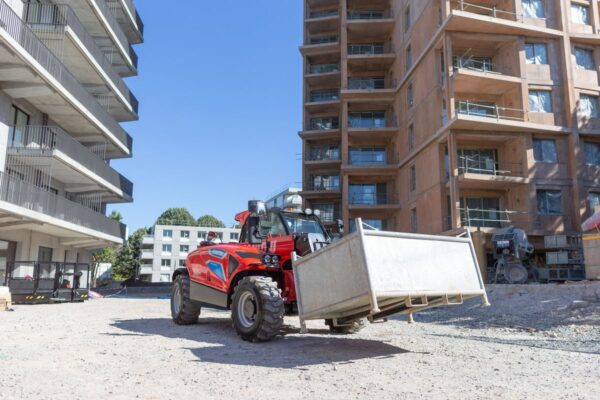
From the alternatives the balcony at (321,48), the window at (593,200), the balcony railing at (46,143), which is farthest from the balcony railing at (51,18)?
the window at (593,200)

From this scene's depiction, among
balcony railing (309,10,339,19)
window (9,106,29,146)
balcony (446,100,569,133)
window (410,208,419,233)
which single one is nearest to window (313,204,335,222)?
window (410,208,419,233)

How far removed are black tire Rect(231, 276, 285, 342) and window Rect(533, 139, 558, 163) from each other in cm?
2612

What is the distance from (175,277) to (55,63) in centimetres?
1620

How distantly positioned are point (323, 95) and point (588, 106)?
26.1 m

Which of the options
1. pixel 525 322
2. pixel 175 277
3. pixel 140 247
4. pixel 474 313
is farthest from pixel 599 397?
pixel 140 247

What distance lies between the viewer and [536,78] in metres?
30.7

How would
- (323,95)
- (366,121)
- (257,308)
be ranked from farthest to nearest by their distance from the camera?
(323,95), (366,121), (257,308)

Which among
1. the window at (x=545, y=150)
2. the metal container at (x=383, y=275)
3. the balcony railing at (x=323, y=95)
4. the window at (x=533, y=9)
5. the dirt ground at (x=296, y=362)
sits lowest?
the dirt ground at (x=296, y=362)

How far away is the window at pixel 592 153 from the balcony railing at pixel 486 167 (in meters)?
4.67

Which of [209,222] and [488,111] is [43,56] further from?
[209,222]

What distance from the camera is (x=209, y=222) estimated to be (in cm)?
10131

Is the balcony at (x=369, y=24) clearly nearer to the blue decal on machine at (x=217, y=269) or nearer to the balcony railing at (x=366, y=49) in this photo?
the balcony railing at (x=366, y=49)

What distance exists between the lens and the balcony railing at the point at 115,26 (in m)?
30.3

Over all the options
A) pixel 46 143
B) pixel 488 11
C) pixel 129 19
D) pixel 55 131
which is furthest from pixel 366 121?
pixel 46 143
